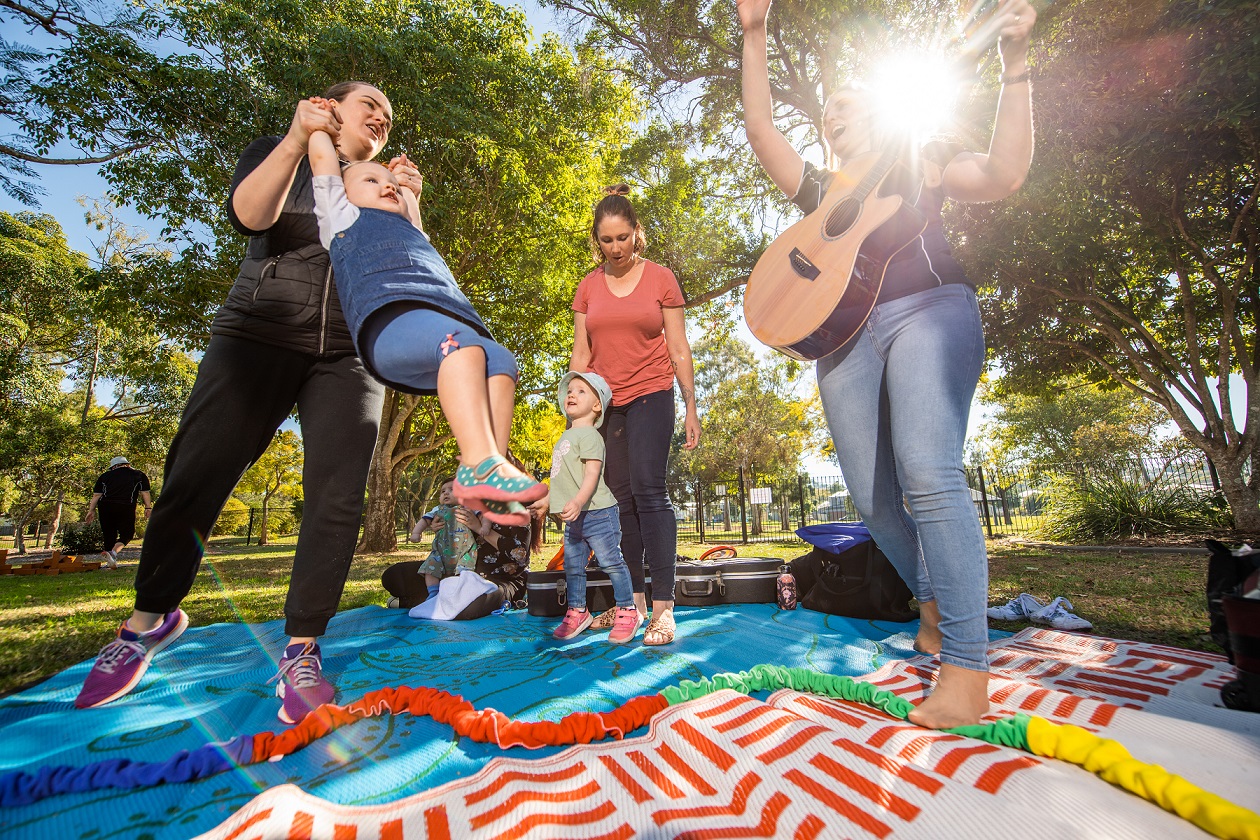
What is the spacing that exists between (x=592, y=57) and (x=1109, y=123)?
8.88 m

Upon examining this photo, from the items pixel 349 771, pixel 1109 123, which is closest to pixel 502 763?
pixel 349 771

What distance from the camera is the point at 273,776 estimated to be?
49.5 inches

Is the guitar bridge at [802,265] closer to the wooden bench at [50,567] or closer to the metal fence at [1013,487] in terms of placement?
the metal fence at [1013,487]

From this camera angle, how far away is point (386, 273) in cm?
136

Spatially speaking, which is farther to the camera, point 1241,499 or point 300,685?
point 1241,499

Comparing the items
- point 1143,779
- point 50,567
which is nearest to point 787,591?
point 1143,779

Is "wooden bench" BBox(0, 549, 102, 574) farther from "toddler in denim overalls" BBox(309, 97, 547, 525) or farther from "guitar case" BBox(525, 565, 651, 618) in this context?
"toddler in denim overalls" BBox(309, 97, 547, 525)

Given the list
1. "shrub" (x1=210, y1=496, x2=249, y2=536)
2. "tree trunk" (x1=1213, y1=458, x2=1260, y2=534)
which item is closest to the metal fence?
"tree trunk" (x1=1213, y1=458, x2=1260, y2=534)

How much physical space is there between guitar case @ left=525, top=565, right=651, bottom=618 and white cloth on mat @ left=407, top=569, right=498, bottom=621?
1.14ft

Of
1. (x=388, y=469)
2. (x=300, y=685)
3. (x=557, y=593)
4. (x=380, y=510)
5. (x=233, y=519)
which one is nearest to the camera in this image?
(x=300, y=685)

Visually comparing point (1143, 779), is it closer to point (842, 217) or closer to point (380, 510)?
point (842, 217)

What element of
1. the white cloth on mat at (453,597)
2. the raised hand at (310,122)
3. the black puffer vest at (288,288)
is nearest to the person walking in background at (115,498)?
the white cloth on mat at (453,597)

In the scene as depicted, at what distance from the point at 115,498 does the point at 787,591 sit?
1057 centimetres

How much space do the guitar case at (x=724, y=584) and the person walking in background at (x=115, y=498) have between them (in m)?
8.94
